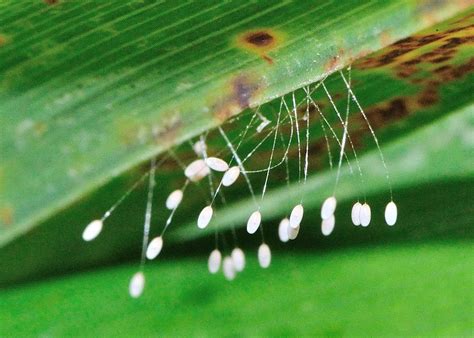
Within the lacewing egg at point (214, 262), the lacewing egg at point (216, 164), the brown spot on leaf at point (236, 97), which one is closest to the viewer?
the brown spot on leaf at point (236, 97)

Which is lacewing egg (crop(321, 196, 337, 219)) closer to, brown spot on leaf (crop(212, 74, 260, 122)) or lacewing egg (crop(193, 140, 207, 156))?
lacewing egg (crop(193, 140, 207, 156))

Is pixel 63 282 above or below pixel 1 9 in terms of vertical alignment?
below

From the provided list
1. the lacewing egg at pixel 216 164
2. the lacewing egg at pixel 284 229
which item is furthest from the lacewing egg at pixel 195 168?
the lacewing egg at pixel 284 229

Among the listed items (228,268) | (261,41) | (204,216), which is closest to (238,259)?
(228,268)

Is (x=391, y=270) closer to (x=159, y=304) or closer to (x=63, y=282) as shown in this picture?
(x=159, y=304)

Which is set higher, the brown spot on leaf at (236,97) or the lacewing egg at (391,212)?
the brown spot on leaf at (236,97)

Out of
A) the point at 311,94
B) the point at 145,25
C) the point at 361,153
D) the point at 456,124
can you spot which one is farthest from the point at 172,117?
the point at 456,124

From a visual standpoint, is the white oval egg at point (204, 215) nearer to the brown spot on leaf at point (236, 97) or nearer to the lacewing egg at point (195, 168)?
the lacewing egg at point (195, 168)
